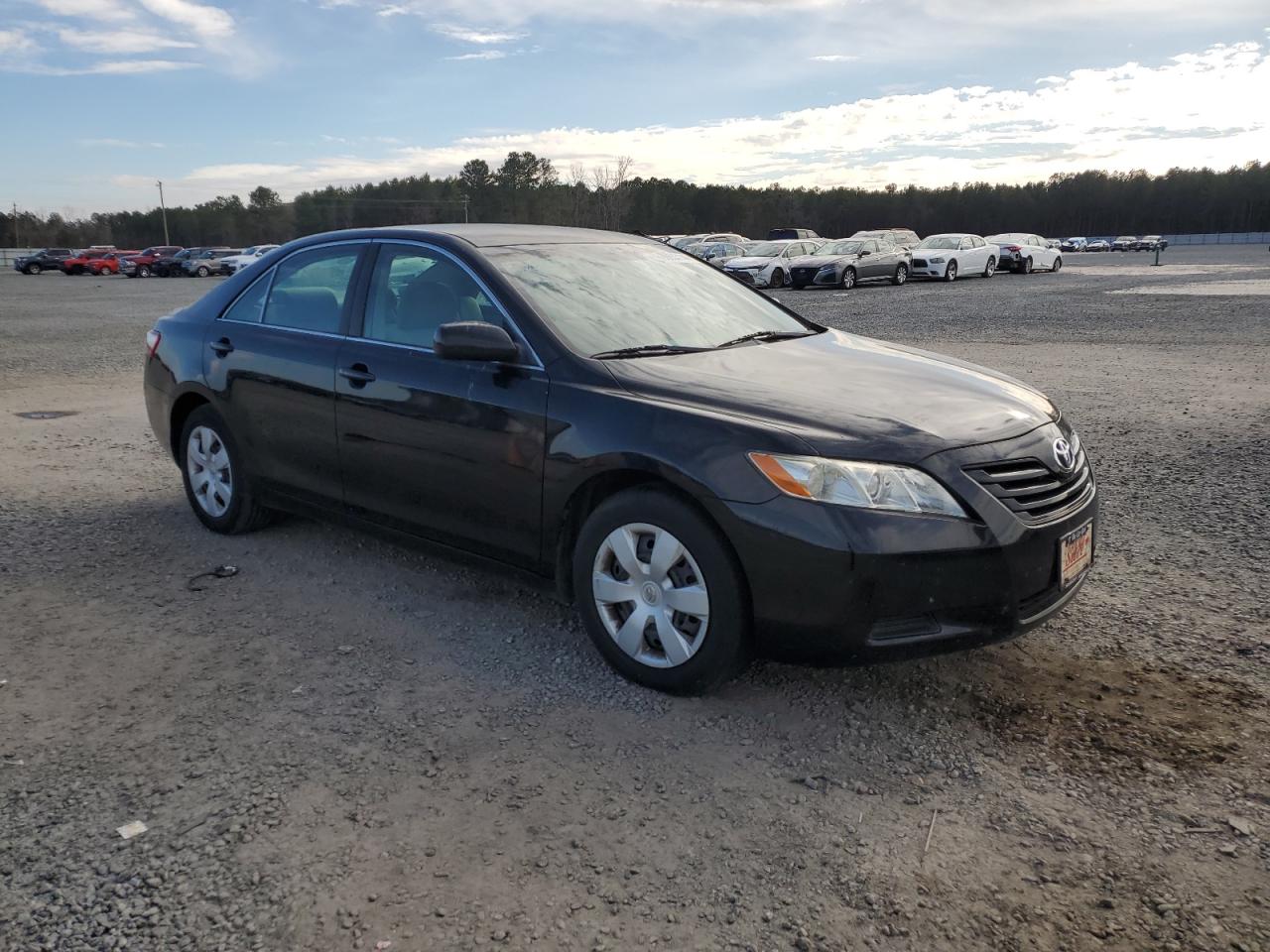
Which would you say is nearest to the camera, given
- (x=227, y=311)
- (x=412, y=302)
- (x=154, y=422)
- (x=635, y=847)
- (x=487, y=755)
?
(x=635, y=847)

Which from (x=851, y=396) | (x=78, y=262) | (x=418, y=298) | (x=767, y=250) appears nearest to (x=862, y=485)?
(x=851, y=396)

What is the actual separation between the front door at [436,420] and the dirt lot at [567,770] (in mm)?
497

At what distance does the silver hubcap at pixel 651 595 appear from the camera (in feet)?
11.2

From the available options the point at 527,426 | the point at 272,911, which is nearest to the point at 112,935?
the point at 272,911

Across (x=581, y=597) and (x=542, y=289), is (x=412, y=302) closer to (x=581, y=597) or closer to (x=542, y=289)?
(x=542, y=289)

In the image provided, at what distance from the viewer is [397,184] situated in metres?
110

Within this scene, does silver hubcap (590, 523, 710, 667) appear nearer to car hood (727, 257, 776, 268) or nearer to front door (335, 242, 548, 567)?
front door (335, 242, 548, 567)

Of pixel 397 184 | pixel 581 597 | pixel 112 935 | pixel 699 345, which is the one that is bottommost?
pixel 112 935

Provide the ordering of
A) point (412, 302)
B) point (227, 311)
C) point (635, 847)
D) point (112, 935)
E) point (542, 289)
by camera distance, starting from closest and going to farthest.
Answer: point (112, 935)
point (635, 847)
point (542, 289)
point (412, 302)
point (227, 311)

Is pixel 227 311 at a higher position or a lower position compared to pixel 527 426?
higher

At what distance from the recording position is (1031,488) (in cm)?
343

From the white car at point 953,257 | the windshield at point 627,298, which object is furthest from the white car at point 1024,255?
the windshield at point 627,298

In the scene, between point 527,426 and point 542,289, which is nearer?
point 527,426

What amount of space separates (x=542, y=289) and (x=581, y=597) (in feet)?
4.25
